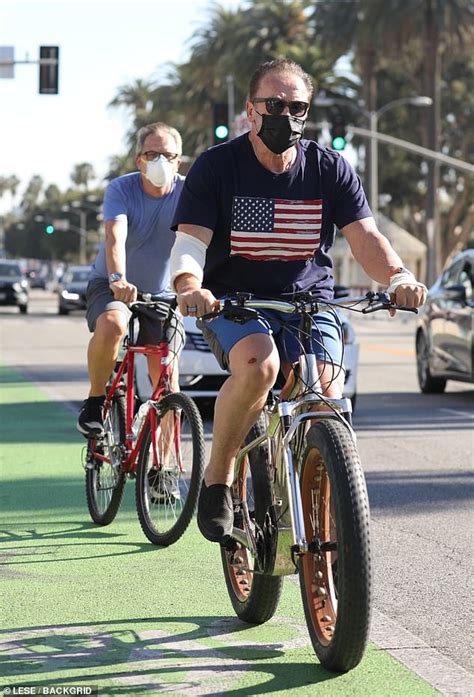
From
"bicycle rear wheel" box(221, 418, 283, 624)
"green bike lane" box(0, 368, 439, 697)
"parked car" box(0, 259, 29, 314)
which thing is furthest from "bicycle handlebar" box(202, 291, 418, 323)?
"parked car" box(0, 259, 29, 314)

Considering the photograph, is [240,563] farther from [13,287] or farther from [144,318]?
[13,287]

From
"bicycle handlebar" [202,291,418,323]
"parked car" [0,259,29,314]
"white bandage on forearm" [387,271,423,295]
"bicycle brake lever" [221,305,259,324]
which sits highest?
"white bandage on forearm" [387,271,423,295]

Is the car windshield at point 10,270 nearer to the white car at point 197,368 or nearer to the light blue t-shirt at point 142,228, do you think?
the white car at point 197,368

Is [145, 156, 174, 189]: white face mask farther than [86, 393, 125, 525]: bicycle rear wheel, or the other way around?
[145, 156, 174, 189]: white face mask

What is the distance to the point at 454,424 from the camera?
12.6 meters

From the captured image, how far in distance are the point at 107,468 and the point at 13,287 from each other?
3912 centimetres

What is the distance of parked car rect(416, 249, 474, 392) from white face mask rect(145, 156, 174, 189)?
25.9ft

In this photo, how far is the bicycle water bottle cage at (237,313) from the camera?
14.9 ft

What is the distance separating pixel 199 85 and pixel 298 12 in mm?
7000

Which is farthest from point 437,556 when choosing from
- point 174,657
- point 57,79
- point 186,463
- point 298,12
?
point 298,12

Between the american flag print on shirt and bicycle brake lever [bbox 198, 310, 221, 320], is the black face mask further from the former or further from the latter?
bicycle brake lever [bbox 198, 310, 221, 320]

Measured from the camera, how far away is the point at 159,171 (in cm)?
718

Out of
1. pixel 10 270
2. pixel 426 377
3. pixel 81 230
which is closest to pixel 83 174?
pixel 81 230

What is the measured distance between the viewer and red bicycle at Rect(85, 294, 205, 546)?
21.1 ft
